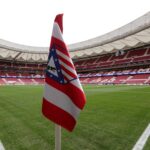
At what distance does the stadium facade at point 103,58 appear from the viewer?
48312 millimetres

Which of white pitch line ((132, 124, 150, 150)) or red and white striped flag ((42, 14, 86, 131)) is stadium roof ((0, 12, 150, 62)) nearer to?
white pitch line ((132, 124, 150, 150))

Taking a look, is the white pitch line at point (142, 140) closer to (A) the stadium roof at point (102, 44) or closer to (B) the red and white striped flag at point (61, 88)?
(B) the red and white striped flag at point (61, 88)

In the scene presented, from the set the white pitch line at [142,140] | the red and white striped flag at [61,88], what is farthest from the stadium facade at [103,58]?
the red and white striped flag at [61,88]

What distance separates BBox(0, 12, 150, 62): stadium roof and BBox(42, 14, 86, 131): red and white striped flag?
138 feet

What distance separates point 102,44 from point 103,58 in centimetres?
994

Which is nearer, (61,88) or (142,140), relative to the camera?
(61,88)

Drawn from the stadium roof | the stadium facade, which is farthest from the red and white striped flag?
the stadium roof

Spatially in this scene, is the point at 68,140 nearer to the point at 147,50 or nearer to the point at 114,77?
the point at 114,77

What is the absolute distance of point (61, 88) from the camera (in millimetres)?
2611

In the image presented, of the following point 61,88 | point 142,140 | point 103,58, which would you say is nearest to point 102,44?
point 103,58

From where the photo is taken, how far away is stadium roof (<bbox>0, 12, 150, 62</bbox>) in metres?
46.9

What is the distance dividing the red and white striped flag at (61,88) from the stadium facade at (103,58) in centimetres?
4183

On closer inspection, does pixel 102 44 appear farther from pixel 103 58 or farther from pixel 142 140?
pixel 142 140

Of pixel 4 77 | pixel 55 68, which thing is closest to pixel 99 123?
pixel 55 68
